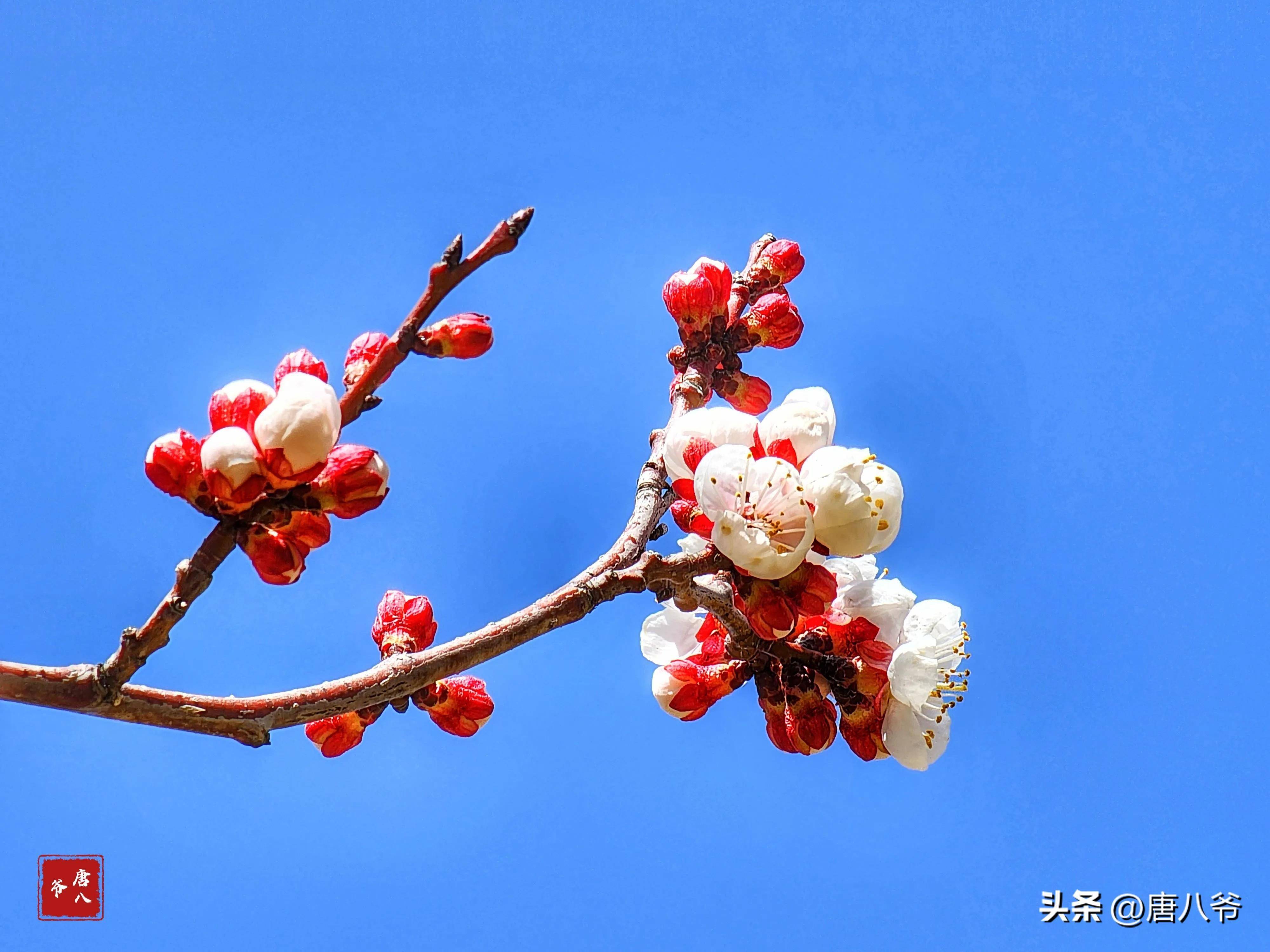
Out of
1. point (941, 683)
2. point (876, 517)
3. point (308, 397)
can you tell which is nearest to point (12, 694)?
point (308, 397)

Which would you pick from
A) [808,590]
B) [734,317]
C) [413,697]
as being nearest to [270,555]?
[413,697]

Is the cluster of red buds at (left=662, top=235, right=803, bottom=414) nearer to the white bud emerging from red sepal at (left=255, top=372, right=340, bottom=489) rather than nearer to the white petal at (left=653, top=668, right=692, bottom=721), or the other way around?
the white petal at (left=653, top=668, right=692, bottom=721)

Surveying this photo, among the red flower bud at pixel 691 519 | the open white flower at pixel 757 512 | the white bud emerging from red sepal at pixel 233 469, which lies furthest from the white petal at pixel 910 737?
the white bud emerging from red sepal at pixel 233 469

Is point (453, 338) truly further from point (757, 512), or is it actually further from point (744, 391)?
point (744, 391)

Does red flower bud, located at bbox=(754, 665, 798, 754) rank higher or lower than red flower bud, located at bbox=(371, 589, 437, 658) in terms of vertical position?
lower

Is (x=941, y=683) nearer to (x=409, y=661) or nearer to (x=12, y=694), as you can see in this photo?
(x=409, y=661)

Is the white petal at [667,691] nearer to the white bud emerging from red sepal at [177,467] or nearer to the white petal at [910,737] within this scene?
the white petal at [910,737]

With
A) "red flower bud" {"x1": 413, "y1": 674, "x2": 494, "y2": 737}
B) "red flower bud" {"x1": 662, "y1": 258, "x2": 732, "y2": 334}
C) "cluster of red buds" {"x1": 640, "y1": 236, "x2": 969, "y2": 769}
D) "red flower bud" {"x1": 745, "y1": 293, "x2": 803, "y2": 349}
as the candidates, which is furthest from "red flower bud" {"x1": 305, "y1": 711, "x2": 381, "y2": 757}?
"red flower bud" {"x1": 745, "y1": 293, "x2": 803, "y2": 349}
